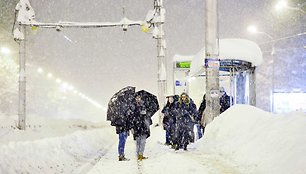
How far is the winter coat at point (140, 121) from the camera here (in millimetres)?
10539

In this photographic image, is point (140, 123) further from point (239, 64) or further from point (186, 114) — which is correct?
point (239, 64)

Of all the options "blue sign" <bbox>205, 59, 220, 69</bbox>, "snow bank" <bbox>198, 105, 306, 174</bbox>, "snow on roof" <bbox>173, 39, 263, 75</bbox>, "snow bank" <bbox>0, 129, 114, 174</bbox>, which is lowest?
"snow bank" <bbox>0, 129, 114, 174</bbox>

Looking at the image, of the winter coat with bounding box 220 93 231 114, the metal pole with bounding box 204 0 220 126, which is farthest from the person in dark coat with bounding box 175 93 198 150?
the winter coat with bounding box 220 93 231 114

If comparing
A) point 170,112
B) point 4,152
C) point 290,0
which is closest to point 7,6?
point 290,0

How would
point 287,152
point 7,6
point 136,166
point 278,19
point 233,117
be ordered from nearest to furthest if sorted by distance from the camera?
1. point 287,152
2. point 136,166
3. point 233,117
4. point 7,6
5. point 278,19

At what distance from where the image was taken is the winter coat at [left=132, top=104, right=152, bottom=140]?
34.6 ft

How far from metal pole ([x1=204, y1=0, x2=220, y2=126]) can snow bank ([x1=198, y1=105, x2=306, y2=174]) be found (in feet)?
2.97

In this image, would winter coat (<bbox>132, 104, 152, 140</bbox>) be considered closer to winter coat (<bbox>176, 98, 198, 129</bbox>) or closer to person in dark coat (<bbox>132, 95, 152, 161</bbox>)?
person in dark coat (<bbox>132, 95, 152, 161</bbox>)

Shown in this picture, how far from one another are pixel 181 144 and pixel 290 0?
51084mm

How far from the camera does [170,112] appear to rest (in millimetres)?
12266

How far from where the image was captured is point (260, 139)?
7.85 metres

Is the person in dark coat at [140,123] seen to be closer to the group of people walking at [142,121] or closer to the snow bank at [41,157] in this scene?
the group of people walking at [142,121]

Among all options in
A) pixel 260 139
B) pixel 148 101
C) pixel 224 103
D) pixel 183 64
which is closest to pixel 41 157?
pixel 148 101

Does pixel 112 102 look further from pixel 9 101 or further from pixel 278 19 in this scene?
pixel 278 19
